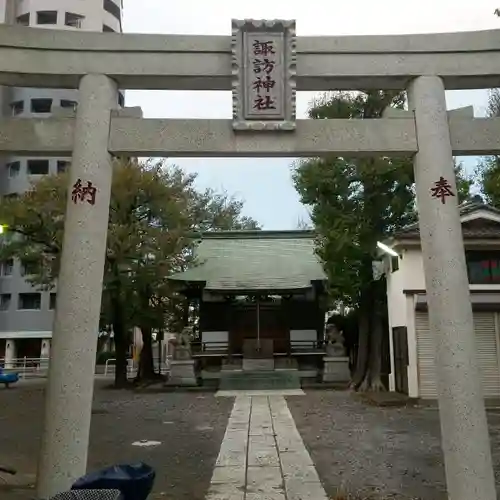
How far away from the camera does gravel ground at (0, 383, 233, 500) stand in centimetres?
768

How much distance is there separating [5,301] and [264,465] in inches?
1390

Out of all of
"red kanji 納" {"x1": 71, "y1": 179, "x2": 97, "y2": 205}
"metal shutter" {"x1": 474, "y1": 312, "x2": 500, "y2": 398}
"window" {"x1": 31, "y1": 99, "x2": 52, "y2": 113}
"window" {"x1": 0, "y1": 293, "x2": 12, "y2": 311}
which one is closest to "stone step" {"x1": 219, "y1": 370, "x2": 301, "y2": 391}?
"metal shutter" {"x1": 474, "y1": 312, "x2": 500, "y2": 398}

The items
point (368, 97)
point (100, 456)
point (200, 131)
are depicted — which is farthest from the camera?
point (368, 97)

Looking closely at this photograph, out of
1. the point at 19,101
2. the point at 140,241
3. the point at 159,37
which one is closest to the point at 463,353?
the point at 159,37

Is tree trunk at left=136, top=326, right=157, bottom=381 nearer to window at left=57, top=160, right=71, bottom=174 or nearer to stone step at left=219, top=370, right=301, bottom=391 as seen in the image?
stone step at left=219, top=370, right=301, bottom=391

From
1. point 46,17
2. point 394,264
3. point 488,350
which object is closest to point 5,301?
point 46,17

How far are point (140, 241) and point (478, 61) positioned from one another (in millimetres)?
15436

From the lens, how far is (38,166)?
40.1 meters

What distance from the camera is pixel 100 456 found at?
9.25 meters

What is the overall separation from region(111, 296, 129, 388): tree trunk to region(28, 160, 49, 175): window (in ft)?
65.7

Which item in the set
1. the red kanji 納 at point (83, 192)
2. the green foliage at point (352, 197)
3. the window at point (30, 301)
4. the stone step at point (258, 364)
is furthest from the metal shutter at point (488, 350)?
the window at point (30, 301)

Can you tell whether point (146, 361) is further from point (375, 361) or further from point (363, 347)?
point (375, 361)

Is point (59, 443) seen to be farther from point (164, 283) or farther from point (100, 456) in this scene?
point (164, 283)

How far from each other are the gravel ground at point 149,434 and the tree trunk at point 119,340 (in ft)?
10.9
